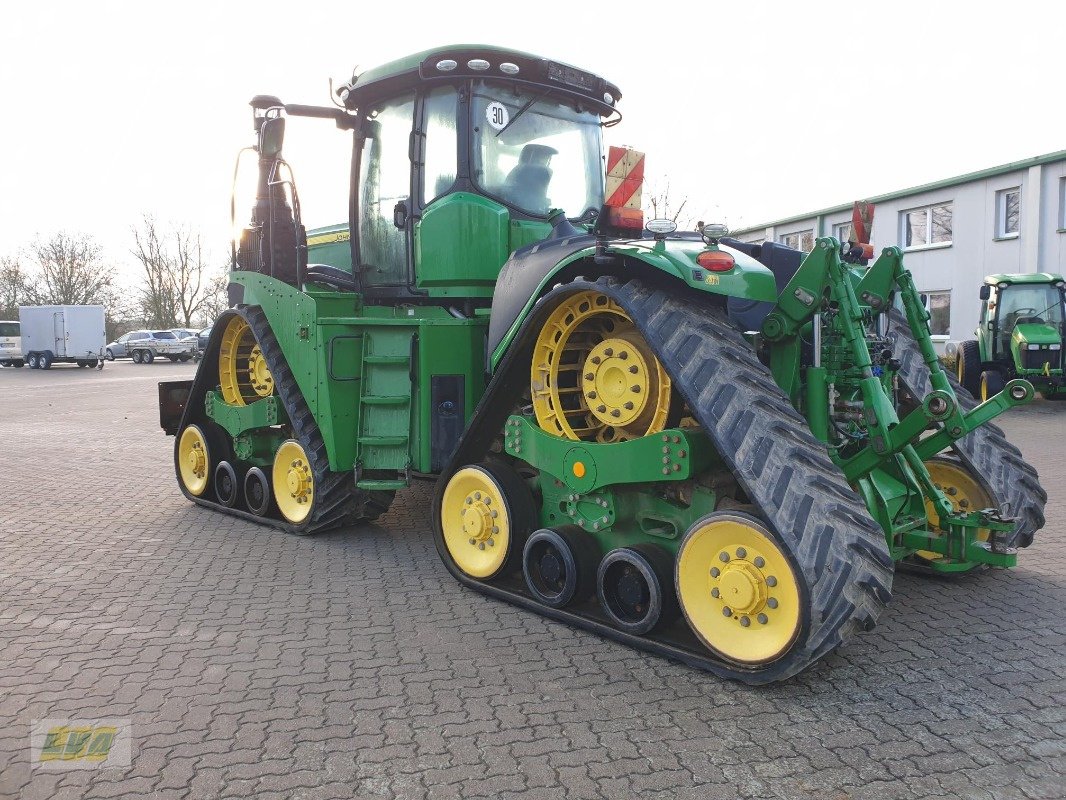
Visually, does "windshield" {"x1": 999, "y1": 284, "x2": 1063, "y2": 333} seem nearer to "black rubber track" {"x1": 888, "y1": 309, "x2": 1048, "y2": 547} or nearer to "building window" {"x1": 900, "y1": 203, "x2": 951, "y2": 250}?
"building window" {"x1": 900, "y1": 203, "x2": 951, "y2": 250}

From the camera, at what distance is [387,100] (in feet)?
21.5

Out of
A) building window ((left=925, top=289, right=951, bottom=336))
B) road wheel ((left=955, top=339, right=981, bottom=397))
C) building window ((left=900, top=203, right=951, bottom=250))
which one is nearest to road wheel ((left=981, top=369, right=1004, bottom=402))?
road wheel ((left=955, top=339, right=981, bottom=397))

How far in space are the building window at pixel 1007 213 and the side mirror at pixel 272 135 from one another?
21.9m

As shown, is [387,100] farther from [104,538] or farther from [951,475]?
[951,475]

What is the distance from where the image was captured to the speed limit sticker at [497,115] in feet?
19.6

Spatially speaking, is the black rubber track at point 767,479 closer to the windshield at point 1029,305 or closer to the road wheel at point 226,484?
the road wheel at point 226,484

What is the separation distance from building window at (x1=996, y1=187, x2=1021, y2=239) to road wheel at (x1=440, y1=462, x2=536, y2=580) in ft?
73.5

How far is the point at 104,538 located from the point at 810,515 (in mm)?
5499

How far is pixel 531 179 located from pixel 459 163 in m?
0.56

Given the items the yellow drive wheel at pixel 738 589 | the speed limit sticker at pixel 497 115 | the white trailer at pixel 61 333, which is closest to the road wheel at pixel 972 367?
the speed limit sticker at pixel 497 115

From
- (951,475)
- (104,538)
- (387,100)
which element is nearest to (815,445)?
(951,475)

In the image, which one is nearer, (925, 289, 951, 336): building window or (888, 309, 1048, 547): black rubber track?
(888, 309, 1048, 547): black rubber track

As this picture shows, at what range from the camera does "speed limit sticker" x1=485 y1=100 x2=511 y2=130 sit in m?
5.98

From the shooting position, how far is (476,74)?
585 cm
